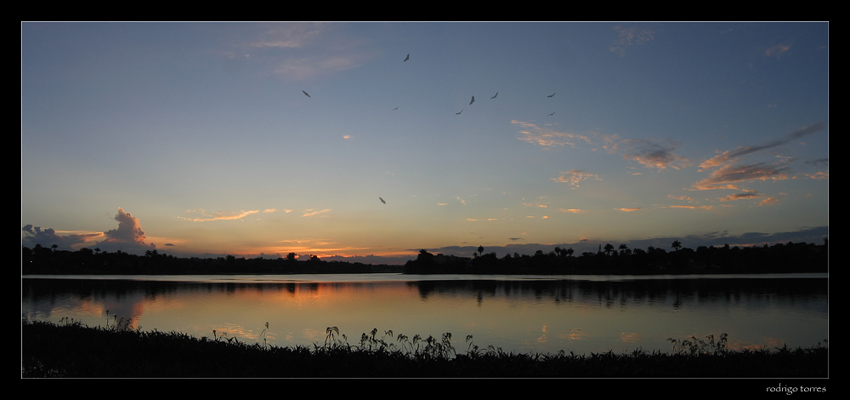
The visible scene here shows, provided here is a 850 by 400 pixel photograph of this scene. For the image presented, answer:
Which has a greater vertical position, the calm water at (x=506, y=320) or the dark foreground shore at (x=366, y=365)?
the dark foreground shore at (x=366, y=365)

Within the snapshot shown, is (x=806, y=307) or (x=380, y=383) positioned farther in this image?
(x=806, y=307)

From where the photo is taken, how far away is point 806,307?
31.4 m

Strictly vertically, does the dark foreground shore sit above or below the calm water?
above

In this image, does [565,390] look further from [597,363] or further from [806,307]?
[806,307]

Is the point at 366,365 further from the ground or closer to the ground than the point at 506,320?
further from the ground

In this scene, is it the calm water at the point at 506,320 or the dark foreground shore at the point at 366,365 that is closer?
the dark foreground shore at the point at 366,365

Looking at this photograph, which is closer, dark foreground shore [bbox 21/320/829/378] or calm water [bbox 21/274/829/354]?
dark foreground shore [bbox 21/320/829/378]

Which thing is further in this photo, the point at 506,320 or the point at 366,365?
the point at 506,320

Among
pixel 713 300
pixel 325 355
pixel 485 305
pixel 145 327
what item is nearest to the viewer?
pixel 325 355

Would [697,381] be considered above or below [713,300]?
above
